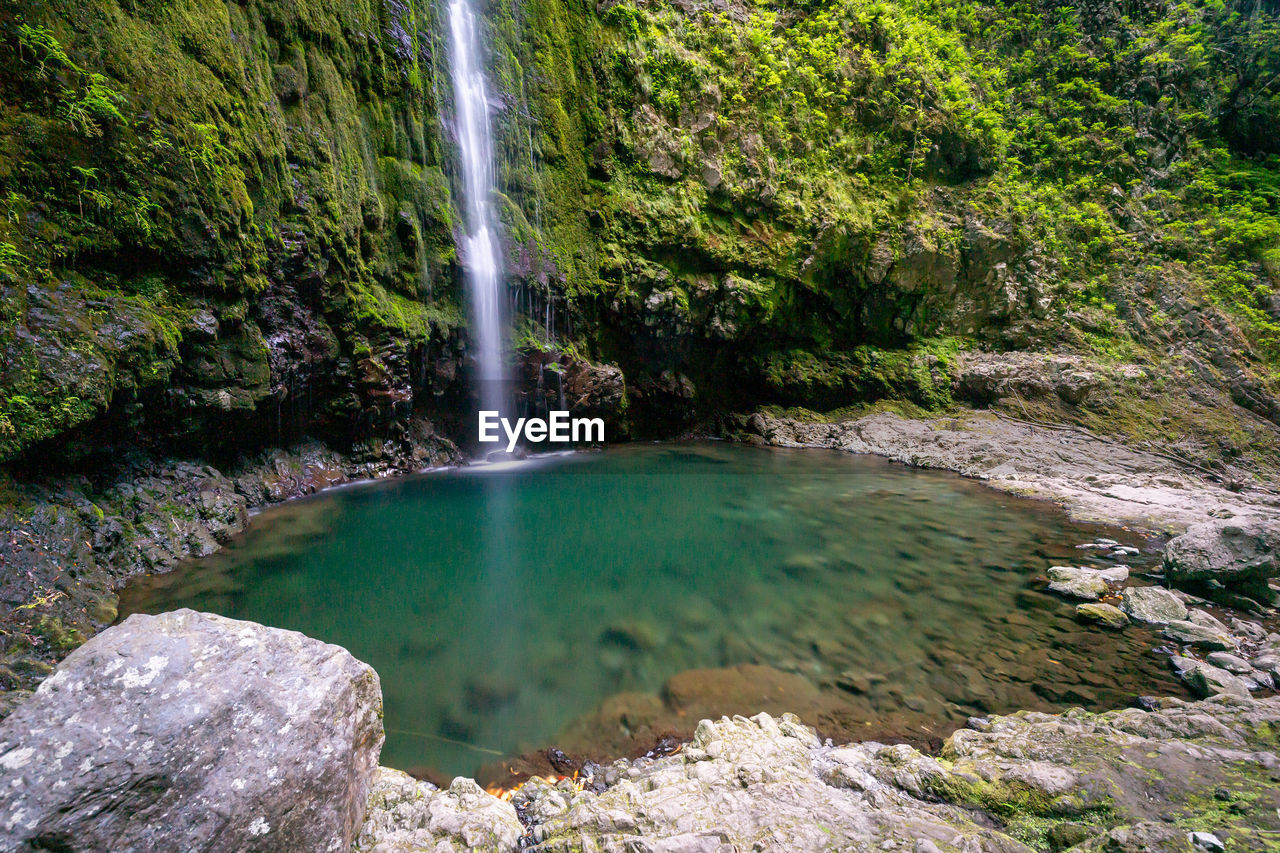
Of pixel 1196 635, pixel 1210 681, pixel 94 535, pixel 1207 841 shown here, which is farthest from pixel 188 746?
pixel 1196 635

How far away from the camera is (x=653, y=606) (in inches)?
194

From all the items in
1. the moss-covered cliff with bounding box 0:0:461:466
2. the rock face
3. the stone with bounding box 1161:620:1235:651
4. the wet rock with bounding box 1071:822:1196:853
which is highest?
the moss-covered cliff with bounding box 0:0:461:466

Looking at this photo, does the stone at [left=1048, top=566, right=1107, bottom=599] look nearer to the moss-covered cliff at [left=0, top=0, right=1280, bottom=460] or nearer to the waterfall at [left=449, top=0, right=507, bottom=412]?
the moss-covered cliff at [left=0, top=0, right=1280, bottom=460]

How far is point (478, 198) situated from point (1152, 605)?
13.1m

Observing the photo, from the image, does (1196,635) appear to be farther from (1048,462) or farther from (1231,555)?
(1048,462)

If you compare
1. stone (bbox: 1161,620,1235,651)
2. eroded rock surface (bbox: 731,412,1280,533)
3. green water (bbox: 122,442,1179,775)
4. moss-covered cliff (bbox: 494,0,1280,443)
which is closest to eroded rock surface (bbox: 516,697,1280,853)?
green water (bbox: 122,442,1179,775)

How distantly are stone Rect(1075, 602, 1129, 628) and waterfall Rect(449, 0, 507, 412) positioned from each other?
1110cm

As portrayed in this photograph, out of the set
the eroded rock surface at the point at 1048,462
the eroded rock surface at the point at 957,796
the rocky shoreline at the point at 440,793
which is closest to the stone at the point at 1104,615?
the eroded rock surface at the point at 957,796

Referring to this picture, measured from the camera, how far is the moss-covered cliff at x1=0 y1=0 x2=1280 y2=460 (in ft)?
16.8

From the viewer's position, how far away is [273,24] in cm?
779

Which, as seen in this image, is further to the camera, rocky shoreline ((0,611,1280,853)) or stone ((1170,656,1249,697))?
stone ((1170,656,1249,697))

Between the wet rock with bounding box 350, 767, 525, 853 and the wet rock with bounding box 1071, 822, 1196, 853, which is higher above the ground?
the wet rock with bounding box 1071, 822, 1196, 853

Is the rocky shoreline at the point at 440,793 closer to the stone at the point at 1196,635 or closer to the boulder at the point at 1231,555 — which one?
the stone at the point at 1196,635

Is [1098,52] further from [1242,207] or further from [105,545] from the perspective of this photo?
[105,545]
